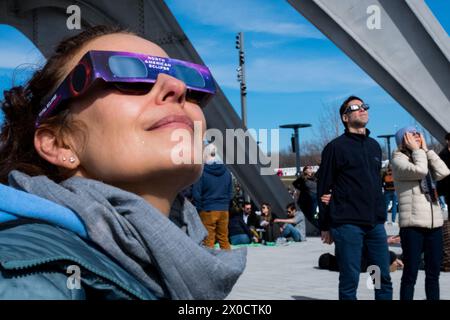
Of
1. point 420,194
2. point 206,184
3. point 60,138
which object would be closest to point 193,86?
point 60,138

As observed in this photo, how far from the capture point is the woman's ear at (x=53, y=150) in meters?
1.46

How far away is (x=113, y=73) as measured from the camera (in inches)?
55.6

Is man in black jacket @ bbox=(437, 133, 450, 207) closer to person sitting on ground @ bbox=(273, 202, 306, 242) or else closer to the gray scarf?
the gray scarf

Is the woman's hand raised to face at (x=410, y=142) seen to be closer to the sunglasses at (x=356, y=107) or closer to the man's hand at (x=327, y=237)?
the sunglasses at (x=356, y=107)

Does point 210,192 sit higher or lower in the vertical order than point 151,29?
lower

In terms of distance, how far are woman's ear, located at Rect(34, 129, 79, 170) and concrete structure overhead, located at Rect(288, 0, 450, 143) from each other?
658cm

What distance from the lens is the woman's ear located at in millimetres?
1463

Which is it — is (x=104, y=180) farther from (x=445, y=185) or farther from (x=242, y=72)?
(x=242, y=72)

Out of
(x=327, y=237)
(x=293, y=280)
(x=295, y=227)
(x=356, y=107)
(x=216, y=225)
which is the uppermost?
(x=356, y=107)

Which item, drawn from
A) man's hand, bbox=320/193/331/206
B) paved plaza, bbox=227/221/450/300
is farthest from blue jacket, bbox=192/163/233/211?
man's hand, bbox=320/193/331/206

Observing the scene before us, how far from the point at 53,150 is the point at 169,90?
366 mm

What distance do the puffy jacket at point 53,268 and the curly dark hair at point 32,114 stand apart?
0.45 m

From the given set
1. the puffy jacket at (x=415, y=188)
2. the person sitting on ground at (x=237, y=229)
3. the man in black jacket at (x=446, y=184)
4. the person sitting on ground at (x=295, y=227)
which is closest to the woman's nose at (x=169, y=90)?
the puffy jacket at (x=415, y=188)

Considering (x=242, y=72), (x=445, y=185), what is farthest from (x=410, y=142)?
(x=242, y=72)
